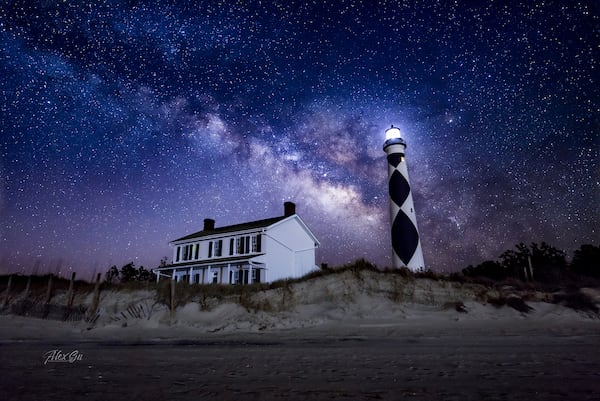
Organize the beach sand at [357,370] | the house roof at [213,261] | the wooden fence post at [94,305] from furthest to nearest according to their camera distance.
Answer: the house roof at [213,261] → the wooden fence post at [94,305] → the beach sand at [357,370]

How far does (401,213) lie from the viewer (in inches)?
803

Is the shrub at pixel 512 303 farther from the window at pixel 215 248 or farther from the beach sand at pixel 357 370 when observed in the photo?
the window at pixel 215 248

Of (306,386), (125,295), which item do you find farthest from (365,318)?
(125,295)

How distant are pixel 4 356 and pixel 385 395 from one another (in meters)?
7.82

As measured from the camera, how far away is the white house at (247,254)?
26375 millimetres

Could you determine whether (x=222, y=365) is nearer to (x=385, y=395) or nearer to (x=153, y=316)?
(x=385, y=395)

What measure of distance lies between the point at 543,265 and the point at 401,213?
31.7 feet

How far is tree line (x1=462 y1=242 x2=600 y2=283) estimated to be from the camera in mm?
18625

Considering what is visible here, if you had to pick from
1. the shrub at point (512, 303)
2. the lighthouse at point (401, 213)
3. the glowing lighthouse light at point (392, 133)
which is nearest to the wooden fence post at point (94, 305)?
the lighthouse at point (401, 213)

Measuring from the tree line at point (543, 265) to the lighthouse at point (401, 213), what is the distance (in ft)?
11.8

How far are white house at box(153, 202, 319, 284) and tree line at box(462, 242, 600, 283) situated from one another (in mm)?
14395
